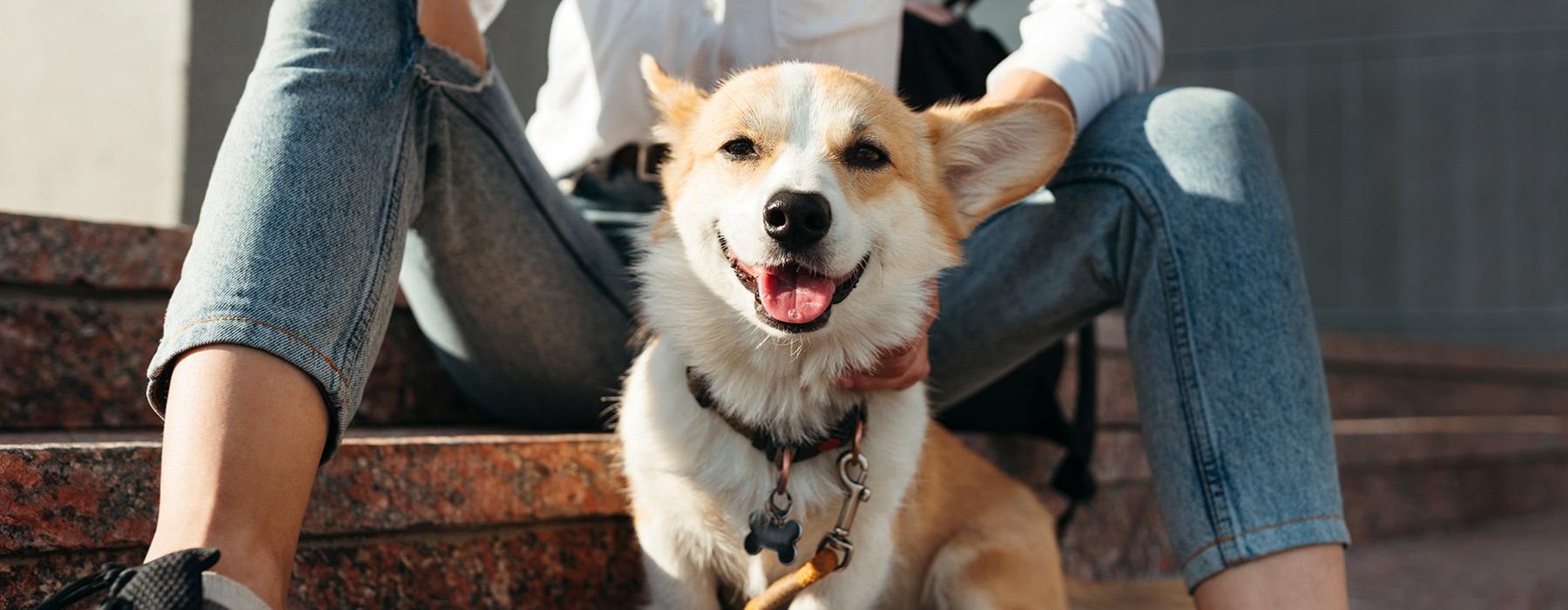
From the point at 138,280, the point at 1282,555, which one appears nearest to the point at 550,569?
the point at 138,280

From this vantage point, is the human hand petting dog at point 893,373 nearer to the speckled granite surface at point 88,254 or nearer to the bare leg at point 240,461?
the bare leg at point 240,461

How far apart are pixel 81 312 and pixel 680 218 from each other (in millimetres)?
1073

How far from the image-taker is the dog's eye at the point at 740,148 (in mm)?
1652

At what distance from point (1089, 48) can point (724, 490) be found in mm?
937

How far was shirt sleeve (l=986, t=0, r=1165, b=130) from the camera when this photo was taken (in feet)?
5.94

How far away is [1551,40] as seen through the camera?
653cm

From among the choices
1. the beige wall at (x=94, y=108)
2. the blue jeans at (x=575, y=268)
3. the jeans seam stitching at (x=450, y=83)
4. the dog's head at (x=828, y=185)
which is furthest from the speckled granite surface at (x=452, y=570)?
the beige wall at (x=94, y=108)

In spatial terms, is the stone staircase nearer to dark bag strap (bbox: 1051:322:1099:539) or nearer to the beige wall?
dark bag strap (bbox: 1051:322:1099:539)

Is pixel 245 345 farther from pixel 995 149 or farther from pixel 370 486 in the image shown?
pixel 995 149

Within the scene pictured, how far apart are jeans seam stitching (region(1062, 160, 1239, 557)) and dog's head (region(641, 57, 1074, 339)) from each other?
141 mm

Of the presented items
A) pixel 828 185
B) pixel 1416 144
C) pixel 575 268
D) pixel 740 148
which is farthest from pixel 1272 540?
pixel 1416 144

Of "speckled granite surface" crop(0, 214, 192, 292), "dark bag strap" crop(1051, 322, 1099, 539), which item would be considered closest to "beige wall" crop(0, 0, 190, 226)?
"speckled granite surface" crop(0, 214, 192, 292)

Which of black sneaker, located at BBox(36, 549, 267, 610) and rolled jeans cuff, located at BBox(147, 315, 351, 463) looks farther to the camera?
rolled jeans cuff, located at BBox(147, 315, 351, 463)

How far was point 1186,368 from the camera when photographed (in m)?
1.59
